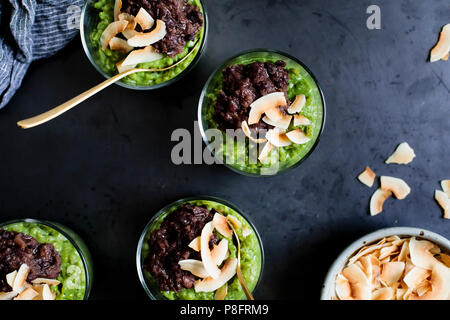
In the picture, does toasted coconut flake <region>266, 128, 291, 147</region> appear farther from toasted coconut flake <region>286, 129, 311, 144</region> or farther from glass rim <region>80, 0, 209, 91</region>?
glass rim <region>80, 0, 209, 91</region>

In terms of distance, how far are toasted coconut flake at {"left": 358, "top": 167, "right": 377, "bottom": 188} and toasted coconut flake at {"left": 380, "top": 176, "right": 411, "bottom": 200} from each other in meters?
0.06

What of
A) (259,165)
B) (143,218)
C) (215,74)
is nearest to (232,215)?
(259,165)

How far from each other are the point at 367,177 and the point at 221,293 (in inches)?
41.3

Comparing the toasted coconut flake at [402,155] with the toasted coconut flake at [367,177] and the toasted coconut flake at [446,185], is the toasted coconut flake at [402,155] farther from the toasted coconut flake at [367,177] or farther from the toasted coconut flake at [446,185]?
the toasted coconut flake at [446,185]

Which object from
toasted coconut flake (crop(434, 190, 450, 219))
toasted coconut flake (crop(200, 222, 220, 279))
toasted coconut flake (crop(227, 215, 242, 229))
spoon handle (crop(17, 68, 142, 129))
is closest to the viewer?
spoon handle (crop(17, 68, 142, 129))

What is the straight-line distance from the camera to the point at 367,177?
247 centimetres

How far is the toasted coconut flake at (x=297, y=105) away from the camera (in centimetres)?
211

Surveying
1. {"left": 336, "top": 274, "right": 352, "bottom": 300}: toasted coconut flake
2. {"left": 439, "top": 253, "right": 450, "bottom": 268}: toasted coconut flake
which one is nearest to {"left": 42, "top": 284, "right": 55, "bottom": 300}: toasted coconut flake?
{"left": 336, "top": 274, "right": 352, "bottom": 300}: toasted coconut flake

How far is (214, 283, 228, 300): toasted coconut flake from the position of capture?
2137 millimetres

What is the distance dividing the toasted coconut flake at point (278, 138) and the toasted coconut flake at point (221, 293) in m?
0.74

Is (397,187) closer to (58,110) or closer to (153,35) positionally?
(153,35)

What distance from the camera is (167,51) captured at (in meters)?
2.14

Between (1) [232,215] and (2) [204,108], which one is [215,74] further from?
(1) [232,215]

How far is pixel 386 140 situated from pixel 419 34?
2.10 ft
